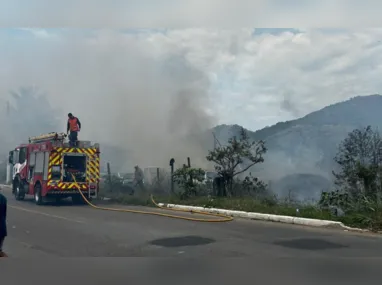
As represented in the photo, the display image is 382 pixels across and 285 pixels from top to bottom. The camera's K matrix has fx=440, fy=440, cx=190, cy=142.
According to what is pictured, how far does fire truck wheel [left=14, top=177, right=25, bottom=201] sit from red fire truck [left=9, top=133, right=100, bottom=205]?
3.43 ft

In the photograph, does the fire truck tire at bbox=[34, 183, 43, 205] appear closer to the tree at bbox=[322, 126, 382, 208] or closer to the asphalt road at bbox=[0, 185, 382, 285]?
the asphalt road at bbox=[0, 185, 382, 285]

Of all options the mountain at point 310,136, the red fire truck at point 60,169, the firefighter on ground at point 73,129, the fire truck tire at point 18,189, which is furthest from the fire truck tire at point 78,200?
the mountain at point 310,136

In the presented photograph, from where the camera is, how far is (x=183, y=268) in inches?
232

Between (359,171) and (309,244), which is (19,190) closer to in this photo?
(359,171)

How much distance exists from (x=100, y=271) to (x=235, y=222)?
6196 mm

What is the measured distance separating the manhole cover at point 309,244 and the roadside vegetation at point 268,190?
201 cm

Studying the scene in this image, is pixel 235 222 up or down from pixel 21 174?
down

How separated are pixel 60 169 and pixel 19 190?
3.92 metres

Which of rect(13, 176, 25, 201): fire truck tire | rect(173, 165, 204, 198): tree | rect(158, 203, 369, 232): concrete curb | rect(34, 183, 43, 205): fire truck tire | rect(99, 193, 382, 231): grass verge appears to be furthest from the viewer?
rect(13, 176, 25, 201): fire truck tire

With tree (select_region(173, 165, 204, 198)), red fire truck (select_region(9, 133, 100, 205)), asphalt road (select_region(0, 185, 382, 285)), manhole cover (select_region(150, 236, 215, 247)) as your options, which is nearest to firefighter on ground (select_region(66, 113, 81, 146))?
red fire truck (select_region(9, 133, 100, 205))

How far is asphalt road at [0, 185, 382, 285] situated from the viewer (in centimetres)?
560

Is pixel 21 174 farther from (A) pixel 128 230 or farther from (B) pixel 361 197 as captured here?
(B) pixel 361 197

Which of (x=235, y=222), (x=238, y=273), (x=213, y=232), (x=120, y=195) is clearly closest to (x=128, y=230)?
(x=213, y=232)

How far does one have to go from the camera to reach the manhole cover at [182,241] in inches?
326
